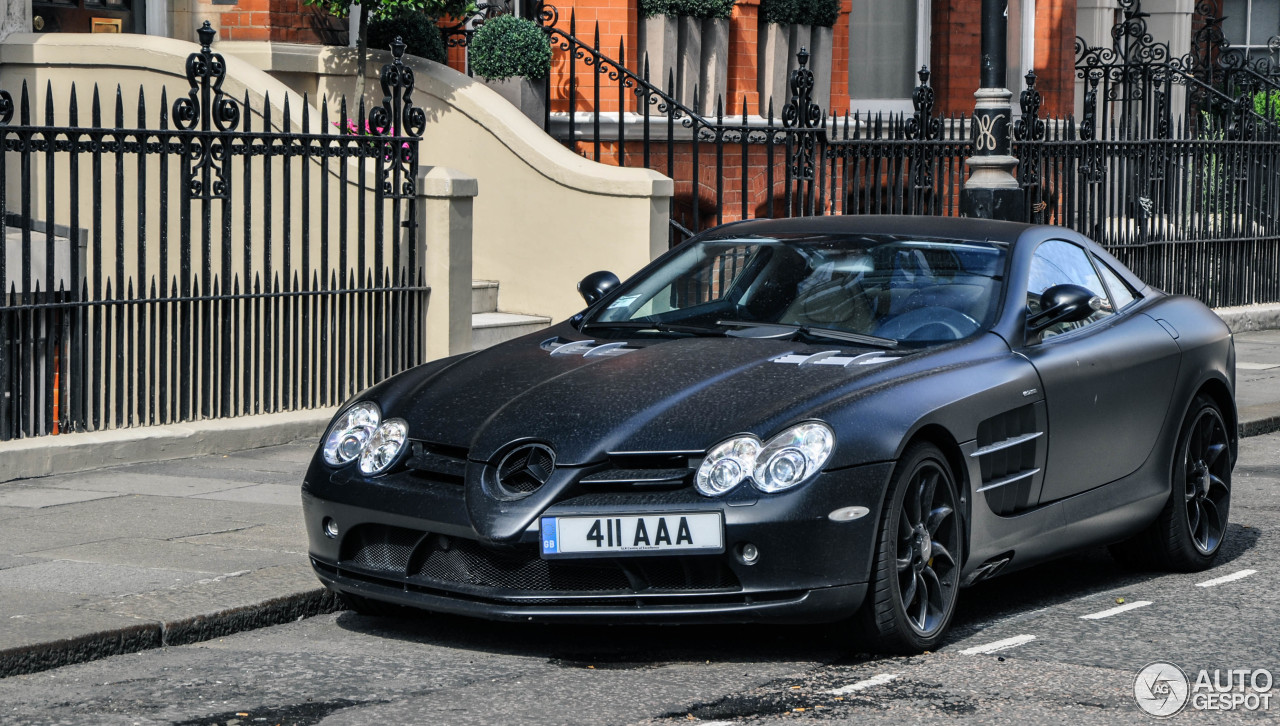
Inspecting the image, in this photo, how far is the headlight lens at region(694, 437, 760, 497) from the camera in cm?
560

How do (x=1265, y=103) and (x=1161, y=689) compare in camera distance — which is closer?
(x=1161, y=689)

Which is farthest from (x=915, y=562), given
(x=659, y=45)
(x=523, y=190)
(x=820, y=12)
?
(x=820, y=12)

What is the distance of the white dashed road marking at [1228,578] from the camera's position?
725 cm

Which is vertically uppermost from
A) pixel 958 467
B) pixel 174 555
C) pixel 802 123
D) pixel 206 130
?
pixel 802 123

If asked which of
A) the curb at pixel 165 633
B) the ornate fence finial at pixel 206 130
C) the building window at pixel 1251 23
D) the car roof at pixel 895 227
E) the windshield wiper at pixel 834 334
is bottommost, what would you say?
the curb at pixel 165 633

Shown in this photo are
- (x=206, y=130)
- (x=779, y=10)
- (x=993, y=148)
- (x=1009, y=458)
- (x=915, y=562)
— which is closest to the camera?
(x=915, y=562)

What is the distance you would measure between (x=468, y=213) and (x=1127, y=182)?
795 centimetres

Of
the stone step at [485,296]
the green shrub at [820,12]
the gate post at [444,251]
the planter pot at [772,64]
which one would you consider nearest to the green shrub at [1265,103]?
the green shrub at [820,12]

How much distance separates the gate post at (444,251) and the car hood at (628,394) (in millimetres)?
4528

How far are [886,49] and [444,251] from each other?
35.7 feet

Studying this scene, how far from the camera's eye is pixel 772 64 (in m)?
18.1

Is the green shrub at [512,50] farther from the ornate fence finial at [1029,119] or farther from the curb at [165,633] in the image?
the curb at [165,633]

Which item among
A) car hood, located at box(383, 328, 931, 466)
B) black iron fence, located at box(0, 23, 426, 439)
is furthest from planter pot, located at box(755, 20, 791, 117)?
car hood, located at box(383, 328, 931, 466)

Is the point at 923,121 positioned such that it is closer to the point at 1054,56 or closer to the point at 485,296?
the point at 485,296
